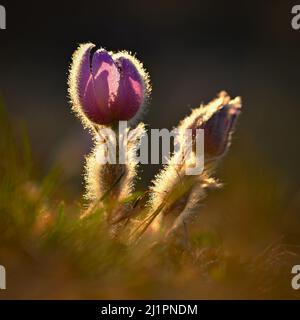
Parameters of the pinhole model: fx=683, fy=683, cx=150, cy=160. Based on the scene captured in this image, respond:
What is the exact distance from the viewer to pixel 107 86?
1.40 m

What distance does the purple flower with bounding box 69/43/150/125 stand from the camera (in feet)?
4.60

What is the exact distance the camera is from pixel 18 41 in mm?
6301

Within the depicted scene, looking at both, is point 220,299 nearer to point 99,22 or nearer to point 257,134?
point 257,134

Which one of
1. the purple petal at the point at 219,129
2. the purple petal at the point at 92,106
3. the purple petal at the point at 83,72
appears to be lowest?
the purple petal at the point at 219,129

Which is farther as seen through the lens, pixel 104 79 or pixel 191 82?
pixel 191 82

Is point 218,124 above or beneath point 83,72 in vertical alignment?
beneath

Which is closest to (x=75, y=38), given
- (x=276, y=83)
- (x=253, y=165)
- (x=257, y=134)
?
(x=276, y=83)

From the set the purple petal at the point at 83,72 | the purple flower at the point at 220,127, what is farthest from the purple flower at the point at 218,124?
the purple petal at the point at 83,72

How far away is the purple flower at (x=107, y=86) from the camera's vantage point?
4.60 feet

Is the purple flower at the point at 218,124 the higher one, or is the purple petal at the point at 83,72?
the purple petal at the point at 83,72

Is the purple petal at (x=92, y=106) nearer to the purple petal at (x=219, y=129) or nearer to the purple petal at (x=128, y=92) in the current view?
the purple petal at (x=128, y=92)

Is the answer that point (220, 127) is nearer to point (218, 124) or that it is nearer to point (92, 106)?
point (218, 124)

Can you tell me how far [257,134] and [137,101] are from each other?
88 cm

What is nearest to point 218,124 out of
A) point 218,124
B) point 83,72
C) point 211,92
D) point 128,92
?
point 218,124
